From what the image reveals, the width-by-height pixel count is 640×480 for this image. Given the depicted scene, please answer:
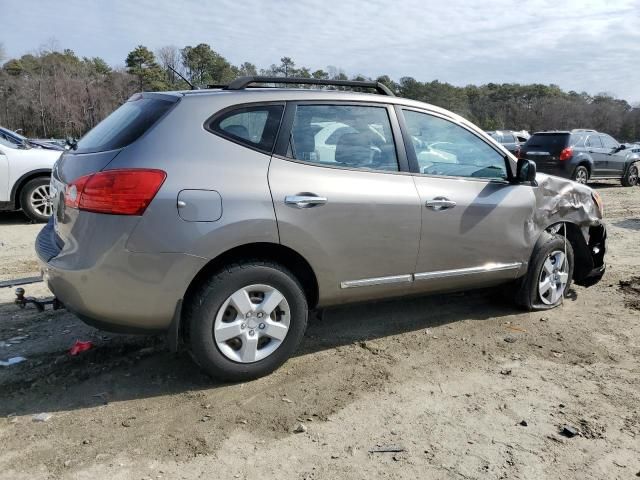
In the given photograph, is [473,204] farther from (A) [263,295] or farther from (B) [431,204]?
(A) [263,295]

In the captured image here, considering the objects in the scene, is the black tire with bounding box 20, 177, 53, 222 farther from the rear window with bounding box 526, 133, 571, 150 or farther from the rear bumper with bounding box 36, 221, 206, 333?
the rear window with bounding box 526, 133, 571, 150

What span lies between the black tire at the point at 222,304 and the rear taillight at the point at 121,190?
Result: 0.60 meters

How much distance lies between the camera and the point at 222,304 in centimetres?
318

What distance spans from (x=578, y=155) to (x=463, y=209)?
40.4 ft

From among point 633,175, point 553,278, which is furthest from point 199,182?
point 633,175

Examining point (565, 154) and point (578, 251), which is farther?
point (565, 154)

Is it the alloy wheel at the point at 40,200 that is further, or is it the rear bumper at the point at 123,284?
the alloy wheel at the point at 40,200

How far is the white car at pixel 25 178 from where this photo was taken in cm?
821

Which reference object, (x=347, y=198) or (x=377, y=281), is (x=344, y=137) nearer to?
(x=347, y=198)

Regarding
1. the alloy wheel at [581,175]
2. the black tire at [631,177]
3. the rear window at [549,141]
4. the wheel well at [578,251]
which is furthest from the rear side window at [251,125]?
the black tire at [631,177]

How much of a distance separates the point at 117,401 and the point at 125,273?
0.81m

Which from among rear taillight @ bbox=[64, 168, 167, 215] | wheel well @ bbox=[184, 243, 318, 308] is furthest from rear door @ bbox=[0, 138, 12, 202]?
wheel well @ bbox=[184, 243, 318, 308]

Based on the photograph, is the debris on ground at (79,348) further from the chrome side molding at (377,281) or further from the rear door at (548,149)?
the rear door at (548,149)

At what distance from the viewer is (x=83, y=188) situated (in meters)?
3.01
